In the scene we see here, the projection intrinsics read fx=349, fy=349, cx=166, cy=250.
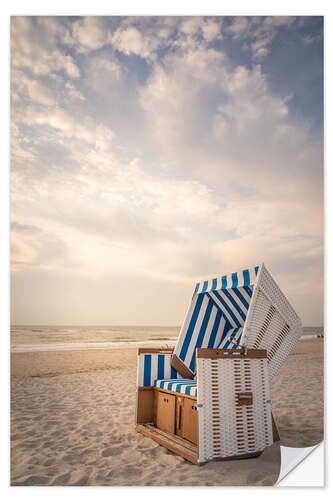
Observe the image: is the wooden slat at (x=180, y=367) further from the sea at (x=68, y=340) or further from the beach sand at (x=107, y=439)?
the sea at (x=68, y=340)

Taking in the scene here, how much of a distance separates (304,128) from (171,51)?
1.55m

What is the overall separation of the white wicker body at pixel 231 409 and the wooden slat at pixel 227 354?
14 millimetres

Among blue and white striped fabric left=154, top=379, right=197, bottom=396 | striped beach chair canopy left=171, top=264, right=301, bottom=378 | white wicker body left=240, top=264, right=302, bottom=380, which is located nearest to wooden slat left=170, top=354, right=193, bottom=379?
striped beach chair canopy left=171, top=264, right=301, bottom=378

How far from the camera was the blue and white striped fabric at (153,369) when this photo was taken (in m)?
3.50

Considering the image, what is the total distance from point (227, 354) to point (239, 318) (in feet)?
3.94

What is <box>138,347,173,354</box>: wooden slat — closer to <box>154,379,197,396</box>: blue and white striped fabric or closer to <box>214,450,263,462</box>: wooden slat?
<box>154,379,197,396</box>: blue and white striped fabric

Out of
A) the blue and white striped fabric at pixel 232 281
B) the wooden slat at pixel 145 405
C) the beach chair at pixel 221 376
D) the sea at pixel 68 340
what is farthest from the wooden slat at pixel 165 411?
the sea at pixel 68 340

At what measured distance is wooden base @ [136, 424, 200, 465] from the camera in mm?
2539

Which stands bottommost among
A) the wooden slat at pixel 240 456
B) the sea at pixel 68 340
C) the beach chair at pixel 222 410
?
the sea at pixel 68 340

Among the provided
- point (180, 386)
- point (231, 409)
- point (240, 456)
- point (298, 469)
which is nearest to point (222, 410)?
point (231, 409)

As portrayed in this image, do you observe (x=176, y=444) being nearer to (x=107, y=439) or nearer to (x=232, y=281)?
(x=107, y=439)

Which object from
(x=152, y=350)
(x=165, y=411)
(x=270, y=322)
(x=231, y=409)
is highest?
(x=270, y=322)

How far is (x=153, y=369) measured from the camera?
354 cm

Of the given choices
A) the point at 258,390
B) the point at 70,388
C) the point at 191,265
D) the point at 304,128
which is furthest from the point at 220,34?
the point at 70,388
